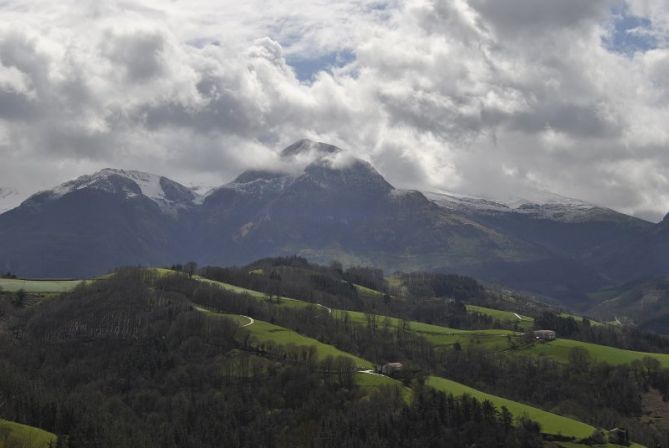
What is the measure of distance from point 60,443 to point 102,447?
383 inches

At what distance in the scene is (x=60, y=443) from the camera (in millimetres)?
195125

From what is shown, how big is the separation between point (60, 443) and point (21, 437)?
8884 mm

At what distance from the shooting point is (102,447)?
656ft

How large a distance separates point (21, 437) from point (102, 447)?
1803 cm

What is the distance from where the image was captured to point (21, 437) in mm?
195000
